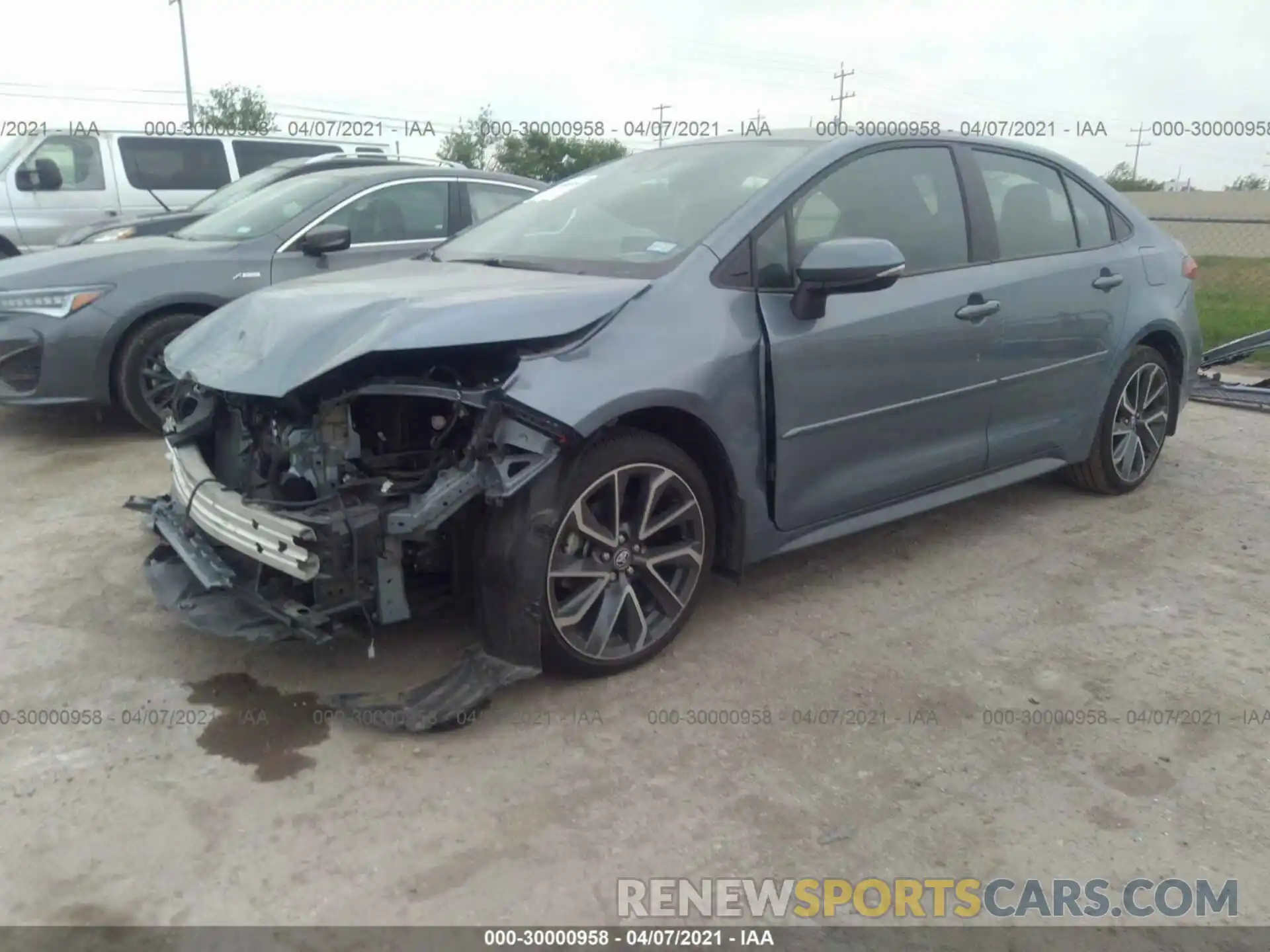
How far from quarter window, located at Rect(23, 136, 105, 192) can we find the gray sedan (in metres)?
4.46

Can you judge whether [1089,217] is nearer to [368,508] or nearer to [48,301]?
[368,508]

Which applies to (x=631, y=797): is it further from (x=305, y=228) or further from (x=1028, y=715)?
(x=305, y=228)

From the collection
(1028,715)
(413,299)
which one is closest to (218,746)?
(413,299)

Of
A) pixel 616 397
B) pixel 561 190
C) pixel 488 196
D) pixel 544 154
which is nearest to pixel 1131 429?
pixel 561 190

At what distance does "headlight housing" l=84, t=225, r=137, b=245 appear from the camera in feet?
24.6

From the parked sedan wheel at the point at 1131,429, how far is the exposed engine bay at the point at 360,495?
3.16 m

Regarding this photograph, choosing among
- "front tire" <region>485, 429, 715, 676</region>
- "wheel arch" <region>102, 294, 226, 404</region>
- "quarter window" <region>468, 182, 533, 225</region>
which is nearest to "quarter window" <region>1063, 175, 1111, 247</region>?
"front tire" <region>485, 429, 715, 676</region>

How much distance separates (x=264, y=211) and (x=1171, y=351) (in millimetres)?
5213

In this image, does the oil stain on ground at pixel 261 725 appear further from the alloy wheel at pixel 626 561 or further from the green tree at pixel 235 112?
the green tree at pixel 235 112

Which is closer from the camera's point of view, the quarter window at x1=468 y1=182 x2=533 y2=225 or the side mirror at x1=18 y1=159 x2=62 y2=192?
the quarter window at x1=468 y1=182 x2=533 y2=225

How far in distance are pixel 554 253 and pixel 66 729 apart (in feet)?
7.09

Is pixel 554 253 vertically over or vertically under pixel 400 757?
over

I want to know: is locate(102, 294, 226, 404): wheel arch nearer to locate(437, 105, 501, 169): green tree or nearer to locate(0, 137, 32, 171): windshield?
locate(0, 137, 32, 171): windshield

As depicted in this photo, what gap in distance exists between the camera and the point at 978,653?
3543 millimetres
